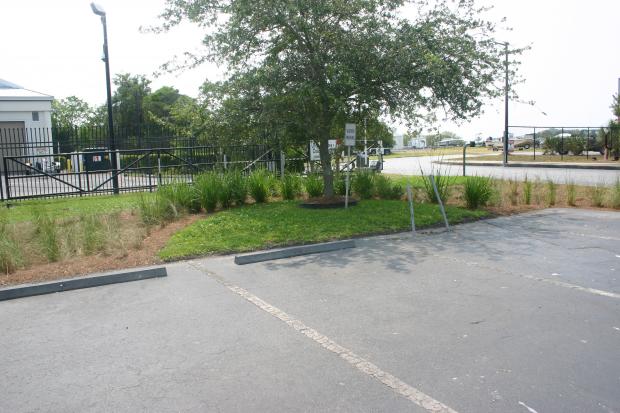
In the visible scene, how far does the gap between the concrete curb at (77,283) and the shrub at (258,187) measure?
6674 millimetres

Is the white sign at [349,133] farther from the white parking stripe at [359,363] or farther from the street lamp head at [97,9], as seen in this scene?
the street lamp head at [97,9]

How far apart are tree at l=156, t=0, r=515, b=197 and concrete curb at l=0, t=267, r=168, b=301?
18.9ft

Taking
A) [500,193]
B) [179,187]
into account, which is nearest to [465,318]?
[179,187]

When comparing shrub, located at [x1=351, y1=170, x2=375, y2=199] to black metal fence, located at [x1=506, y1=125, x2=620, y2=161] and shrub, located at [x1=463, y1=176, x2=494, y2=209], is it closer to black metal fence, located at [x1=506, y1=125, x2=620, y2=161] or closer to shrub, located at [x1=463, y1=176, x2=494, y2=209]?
shrub, located at [x1=463, y1=176, x2=494, y2=209]

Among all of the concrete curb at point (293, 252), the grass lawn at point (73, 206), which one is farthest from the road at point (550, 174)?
the grass lawn at point (73, 206)

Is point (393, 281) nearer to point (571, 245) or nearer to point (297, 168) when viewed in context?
point (571, 245)

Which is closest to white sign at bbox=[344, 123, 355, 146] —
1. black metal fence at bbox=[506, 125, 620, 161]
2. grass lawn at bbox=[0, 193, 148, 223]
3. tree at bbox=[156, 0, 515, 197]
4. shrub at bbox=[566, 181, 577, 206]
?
tree at bbox=[156, 0, 515, 197]

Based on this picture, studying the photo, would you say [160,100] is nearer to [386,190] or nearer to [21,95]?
[21,95]

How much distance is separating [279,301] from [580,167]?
82.6ft

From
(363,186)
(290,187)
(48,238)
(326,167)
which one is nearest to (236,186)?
(290,187)

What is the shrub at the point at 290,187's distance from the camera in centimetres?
1502

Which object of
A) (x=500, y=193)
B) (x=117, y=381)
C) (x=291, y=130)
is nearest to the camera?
(x=117, y=381)

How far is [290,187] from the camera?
1509 cm

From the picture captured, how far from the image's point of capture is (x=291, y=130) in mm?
13664
